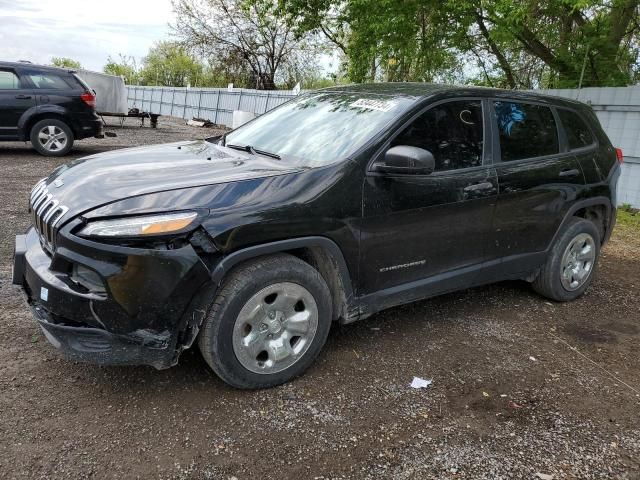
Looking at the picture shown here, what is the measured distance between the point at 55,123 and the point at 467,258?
934 centimetres

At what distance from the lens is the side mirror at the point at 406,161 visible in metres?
3.03

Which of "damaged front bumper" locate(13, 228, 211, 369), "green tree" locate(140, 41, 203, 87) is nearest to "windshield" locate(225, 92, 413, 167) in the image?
"damaged front bumper" locate(13, 228, 211, 369)

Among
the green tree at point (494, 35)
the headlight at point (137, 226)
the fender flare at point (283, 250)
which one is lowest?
the fender flare at point (283, 250)

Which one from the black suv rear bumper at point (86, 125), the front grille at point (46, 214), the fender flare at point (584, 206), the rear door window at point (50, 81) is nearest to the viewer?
the front grille at point (46, 214)

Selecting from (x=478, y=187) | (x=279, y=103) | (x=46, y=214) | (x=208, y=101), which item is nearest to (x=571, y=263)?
(x=478, y=187)

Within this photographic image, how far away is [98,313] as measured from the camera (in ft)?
8.36

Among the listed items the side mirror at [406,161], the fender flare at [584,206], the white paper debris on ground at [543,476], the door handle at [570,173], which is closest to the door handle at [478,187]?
the side mirror at [406,161]

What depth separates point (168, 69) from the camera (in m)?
44.8

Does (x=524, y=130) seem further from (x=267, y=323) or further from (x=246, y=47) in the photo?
(x=246, y=47)

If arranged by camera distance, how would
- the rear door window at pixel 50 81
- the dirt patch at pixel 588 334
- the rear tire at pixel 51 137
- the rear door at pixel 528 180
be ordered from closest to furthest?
1. the rear door at pixel 528 180
2. the dirt patch at pixel 588 334
3. the rear door window at pixel 50 81
4. the rear tire at pixel 51 137

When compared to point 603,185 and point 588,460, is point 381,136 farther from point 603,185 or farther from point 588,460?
point 603,185

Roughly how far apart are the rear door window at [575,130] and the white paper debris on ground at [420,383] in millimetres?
2490

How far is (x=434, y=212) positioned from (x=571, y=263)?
1905mm

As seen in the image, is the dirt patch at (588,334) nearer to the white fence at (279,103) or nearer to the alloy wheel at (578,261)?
the alloy wheel at (578,261)
